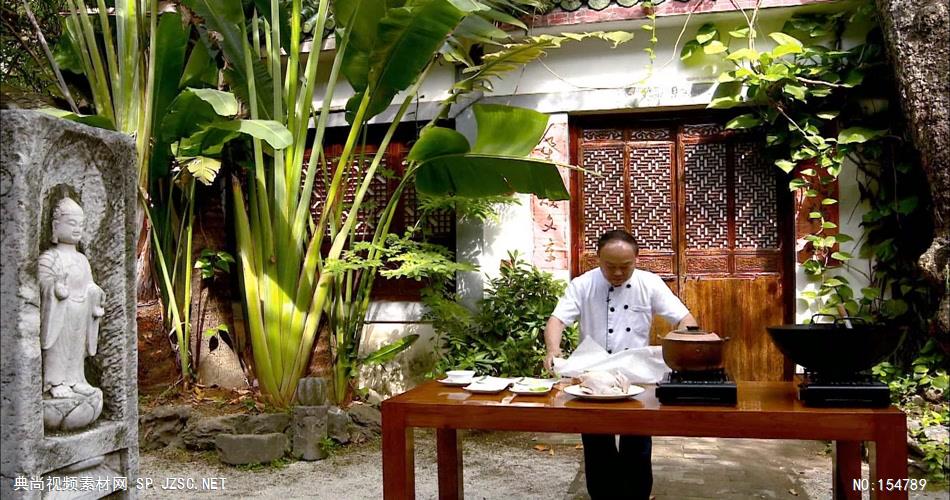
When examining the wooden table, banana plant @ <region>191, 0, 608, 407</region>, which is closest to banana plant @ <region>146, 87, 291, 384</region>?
banana plant @ <region>191, 0, 608, 407</region>

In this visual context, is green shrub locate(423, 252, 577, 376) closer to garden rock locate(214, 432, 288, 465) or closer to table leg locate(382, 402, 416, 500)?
garden rock locate(214, 432, 288, 465)

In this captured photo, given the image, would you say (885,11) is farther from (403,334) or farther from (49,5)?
(49,5)

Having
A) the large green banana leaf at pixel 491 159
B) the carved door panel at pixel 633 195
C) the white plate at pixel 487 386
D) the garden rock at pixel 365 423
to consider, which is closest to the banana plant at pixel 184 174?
the large green banana leaf at pixel 491 159

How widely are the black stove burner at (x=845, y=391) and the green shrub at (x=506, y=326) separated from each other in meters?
2.83

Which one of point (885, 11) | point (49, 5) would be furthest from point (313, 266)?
point (885, 11)

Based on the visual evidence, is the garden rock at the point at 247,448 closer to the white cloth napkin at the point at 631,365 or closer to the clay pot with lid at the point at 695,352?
the white cloth napkin at the point at 631,365

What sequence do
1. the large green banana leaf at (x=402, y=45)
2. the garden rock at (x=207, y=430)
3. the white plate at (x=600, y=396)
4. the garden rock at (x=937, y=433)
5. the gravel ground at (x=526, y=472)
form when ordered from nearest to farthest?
the white plate at (x=600, y=396), the gravel ground at (x=526, y=472), the garden rock at (x=937, y=433), the large green banana leaf at (x=402, y=45), the garden rock at (x=207, y=430)

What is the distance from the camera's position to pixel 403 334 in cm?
631

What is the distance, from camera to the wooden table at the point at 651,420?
2.66m

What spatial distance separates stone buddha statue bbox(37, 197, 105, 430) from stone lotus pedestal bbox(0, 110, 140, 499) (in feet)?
0.03

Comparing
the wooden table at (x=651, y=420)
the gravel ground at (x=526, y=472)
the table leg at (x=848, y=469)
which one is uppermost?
the wooden table at (x=651, y=420)

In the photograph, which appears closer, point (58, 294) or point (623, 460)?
point (58, 294)

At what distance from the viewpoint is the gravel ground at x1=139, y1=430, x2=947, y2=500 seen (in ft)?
14.2

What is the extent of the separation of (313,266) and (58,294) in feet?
8.26
